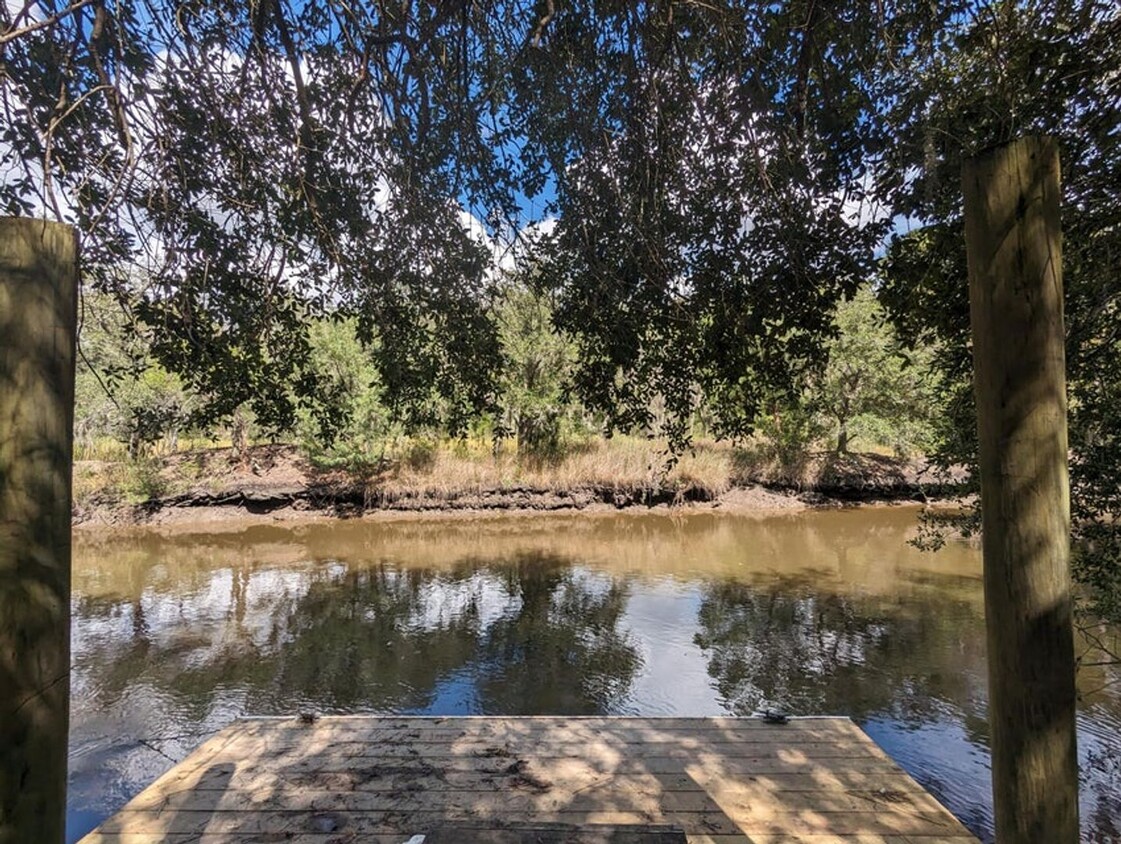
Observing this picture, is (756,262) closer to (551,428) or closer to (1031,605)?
(1031,605)

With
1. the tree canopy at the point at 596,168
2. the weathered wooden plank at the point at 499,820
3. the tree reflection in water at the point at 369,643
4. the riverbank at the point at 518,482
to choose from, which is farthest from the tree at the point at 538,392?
the weathered wooden plank at the point at 499,820

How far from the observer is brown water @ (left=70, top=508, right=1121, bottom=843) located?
16.8ft

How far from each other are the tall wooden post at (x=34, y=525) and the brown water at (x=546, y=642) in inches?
164

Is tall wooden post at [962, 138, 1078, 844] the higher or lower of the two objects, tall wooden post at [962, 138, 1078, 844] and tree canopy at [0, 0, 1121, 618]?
the lower

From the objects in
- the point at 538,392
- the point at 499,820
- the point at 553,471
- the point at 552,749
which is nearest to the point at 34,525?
the point at 499,820

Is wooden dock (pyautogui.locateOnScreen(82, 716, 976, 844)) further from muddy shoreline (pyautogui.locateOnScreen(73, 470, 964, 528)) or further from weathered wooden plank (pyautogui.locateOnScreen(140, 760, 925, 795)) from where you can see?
muddy shoreline (pyautogui.locateOnScreen(73, 470, 964, 528))

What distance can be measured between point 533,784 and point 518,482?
1296 cm

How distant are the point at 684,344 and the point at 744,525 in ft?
36.3

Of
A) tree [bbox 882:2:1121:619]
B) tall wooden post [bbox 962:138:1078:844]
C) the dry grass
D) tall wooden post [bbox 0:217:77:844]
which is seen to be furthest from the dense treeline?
tall wooden post [bbox 0:217:77:844]

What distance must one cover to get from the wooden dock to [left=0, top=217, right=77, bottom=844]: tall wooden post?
198 centimetres

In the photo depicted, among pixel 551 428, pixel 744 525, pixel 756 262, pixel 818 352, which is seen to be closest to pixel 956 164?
pixel 756 262

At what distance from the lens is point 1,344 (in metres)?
1.12

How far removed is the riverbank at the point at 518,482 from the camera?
1556 cm

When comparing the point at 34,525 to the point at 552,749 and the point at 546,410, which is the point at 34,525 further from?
the point at 546,410
